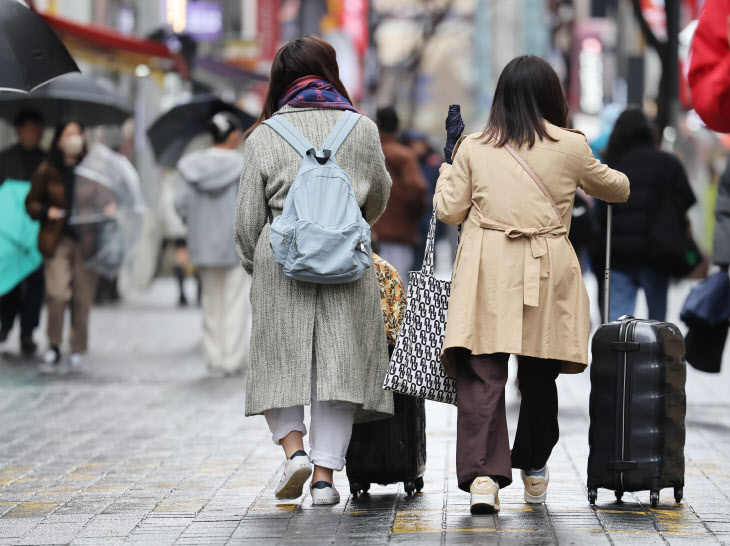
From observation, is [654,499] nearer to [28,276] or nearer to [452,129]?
[452,129]

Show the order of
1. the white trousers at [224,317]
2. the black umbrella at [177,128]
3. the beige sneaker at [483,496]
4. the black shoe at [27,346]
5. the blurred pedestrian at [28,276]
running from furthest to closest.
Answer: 1. the black umbrella at [177,128]
2. the black shoe at [27,346]
3. the blurred pedestrian at [28,276]
4. the white trousers at [224,317]
5. the beige sneaker at [483,496]

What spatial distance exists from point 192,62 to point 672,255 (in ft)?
37.1

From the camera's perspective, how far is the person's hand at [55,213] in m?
11.6

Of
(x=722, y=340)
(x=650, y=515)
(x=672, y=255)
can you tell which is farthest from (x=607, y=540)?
(x=672, y=255)

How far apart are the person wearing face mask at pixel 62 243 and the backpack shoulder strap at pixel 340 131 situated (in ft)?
19.8

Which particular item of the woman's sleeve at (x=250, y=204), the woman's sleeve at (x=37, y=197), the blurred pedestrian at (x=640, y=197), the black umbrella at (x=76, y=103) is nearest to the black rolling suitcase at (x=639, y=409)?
the woman's sleeve at (x=250, y=204)

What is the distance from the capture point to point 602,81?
5009cm

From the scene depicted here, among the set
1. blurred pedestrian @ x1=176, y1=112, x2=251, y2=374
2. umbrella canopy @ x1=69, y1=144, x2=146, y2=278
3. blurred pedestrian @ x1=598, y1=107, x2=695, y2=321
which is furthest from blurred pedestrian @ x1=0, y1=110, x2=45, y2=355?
blurred pedestrian @ x1=598, y1=107, x2=695, y2=321

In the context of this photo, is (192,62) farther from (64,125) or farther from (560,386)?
(560,386)

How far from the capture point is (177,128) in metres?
13.4

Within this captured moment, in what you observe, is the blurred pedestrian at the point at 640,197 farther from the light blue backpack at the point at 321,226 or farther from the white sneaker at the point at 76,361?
the white sneaker at the point at 76,361

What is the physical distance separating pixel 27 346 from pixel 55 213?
1.83 meters

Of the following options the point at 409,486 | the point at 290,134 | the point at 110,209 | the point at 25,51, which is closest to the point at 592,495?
the point at 409,486

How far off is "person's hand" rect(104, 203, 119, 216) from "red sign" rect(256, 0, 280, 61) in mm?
24817
